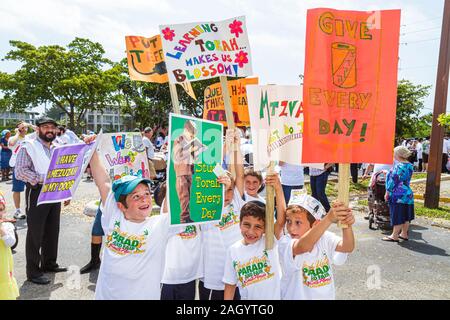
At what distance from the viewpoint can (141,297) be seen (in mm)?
2686

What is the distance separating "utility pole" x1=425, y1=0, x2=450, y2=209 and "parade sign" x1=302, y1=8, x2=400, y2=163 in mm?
7736

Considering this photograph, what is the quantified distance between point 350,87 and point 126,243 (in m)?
1.88

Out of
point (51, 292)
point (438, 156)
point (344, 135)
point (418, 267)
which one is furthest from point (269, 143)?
point (438, 156)

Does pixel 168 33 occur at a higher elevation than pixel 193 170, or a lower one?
higher

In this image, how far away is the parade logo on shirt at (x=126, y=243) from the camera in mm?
2705

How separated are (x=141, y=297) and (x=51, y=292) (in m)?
2.21

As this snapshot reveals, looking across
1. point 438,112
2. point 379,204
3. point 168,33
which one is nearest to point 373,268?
point 379,204

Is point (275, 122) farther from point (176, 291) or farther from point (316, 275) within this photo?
point (176, 291)

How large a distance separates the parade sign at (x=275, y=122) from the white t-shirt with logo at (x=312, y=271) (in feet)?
2.42

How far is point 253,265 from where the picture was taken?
275 cm

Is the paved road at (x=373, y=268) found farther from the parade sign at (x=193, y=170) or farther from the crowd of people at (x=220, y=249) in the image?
the parade sign at (x=193, y=170)

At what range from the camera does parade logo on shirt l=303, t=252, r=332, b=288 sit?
266 cm

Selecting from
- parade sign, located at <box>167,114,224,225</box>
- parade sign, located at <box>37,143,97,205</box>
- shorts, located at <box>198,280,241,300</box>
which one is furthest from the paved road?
parade sign, located at <box>167,114,224,225</box>

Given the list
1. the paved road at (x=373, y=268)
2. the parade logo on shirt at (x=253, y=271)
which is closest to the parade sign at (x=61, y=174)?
the paved road at (x=373, y=268)
